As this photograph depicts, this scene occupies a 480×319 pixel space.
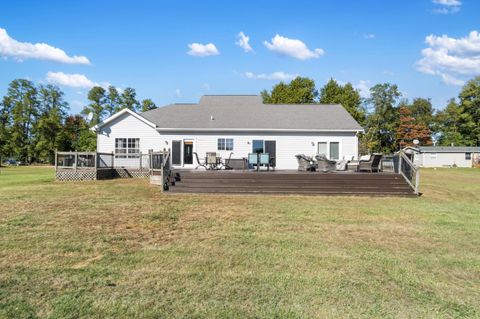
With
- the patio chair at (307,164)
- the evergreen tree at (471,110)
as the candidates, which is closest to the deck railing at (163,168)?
the patio chair at (307,164)

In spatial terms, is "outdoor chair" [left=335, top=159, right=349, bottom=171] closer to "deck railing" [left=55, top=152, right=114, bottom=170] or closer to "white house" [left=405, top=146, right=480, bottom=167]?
"deck railing" [left=55, top=152, right=114, bottom=170]

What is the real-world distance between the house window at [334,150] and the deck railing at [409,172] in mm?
6749

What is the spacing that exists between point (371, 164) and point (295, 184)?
4.09 m

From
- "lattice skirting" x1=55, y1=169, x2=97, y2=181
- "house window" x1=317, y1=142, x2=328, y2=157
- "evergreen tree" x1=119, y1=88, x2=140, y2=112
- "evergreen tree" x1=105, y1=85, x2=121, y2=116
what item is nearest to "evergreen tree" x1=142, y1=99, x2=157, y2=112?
"evergreen tree" x1=119, y1=88, x2=140, y2=112

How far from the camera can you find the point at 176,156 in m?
20.3

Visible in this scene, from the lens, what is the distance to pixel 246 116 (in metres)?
21.7

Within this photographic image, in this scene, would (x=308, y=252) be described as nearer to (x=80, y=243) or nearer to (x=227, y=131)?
(x=80, y=243)

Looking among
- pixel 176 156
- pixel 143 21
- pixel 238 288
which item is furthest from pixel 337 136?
pixel 238 288

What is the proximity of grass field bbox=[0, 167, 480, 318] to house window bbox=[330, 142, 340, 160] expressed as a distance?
11362 mm

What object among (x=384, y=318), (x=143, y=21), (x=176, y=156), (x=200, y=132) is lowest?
(x=384, y=318)

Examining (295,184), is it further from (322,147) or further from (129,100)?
(129,100)

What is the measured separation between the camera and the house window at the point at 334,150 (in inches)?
787

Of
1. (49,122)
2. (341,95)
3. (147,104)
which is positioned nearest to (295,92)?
(341,95)

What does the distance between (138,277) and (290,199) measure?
277 inches
